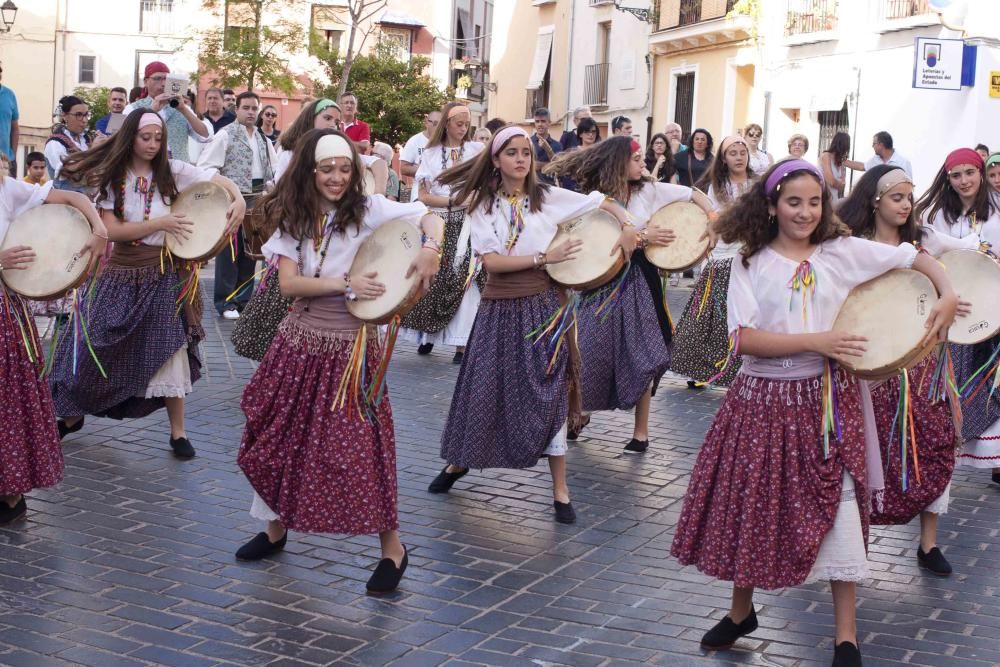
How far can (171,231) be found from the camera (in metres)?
7.23

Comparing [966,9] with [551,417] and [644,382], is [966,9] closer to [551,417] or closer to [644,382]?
[644,382]

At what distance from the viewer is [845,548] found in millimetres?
4707

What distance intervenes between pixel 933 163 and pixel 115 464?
18.1 m

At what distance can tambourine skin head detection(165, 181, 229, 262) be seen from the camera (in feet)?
23.3

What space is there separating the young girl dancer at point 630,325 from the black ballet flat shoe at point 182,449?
7.80 ft

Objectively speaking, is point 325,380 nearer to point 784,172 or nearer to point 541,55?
point 784,172

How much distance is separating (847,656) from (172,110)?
29.5ft

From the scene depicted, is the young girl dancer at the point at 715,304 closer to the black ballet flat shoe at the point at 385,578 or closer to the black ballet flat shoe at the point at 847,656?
the black ballet flat shoe at the point at 385,578

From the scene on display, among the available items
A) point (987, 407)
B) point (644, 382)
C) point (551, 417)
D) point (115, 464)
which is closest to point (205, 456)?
point (115, 464)

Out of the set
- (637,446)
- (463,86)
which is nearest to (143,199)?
(637,446)

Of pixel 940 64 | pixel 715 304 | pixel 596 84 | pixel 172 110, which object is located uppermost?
pixel 596 84

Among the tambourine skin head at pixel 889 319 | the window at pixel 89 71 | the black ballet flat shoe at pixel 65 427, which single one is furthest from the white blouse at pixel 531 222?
the window at pixel 89 71

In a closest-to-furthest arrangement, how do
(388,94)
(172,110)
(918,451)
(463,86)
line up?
1. (918,451)
2. (172,110)
3. (388,94)
4. (463,86)

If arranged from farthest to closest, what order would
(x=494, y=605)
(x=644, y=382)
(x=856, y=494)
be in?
(x=644, y=382)
(x=494, y=605)
(x=856, y=494)
